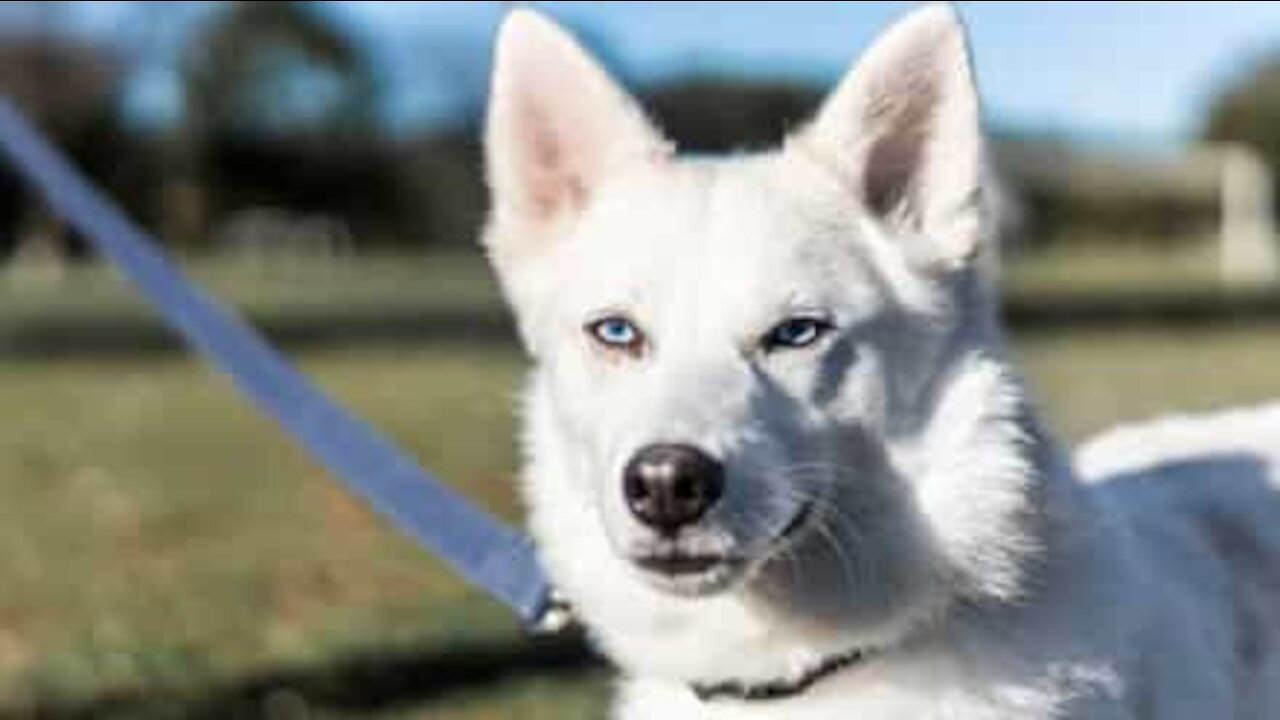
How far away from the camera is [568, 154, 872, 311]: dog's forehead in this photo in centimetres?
324

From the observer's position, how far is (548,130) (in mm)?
3689

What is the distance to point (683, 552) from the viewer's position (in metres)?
3.04

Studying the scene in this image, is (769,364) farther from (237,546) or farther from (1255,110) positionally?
(1255,110)

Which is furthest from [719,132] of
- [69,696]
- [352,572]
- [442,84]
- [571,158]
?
[571,158]

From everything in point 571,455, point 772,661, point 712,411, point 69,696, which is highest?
point 712,411

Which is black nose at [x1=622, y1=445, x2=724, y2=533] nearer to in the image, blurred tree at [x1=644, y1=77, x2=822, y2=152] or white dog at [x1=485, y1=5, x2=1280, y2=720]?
white dog at [x1=485, y1=5, x2=1280, y2=720]

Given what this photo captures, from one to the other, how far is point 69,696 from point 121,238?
205 centimetres

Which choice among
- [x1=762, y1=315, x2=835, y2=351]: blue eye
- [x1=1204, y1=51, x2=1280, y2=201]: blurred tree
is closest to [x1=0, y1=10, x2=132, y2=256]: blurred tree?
[x1=1204, y1=51, x2=1280, y2=201]: blurred tree

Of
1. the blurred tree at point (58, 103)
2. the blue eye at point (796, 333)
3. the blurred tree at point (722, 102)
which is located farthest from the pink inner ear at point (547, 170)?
the blurred tree at point (58, 103)

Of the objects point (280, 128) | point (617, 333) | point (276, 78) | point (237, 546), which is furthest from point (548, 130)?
point (280, 128)

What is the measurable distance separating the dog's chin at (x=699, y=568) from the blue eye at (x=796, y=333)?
24 centimetres

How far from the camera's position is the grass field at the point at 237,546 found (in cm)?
634

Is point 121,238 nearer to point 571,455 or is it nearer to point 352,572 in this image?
point 571,455

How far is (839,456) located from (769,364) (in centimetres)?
18
